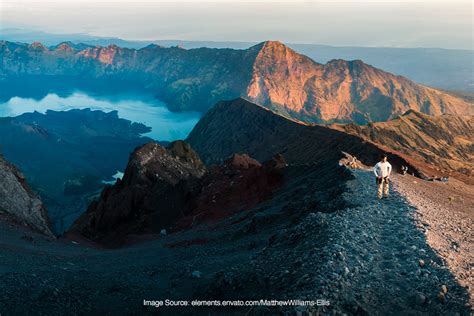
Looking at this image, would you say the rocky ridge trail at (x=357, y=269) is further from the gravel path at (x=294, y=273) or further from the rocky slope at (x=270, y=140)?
the rocky slope at (x=270, y=140)

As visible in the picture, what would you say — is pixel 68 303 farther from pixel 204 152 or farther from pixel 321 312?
pixel 204 152

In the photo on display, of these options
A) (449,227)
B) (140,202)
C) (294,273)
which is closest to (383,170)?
(449,227)

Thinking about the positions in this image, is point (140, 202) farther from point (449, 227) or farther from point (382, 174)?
point (449, 227)

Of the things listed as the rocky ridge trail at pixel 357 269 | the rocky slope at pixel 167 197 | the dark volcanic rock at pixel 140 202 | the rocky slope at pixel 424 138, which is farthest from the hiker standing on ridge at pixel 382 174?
the rocky slope at pixel 424 138

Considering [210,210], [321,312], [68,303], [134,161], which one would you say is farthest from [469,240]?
[134,161]

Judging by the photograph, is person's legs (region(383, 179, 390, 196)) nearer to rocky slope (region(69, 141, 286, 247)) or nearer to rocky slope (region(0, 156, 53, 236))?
rocky slope (region(69, 141, 286, 247))

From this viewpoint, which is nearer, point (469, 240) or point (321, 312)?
point (321, 312)
